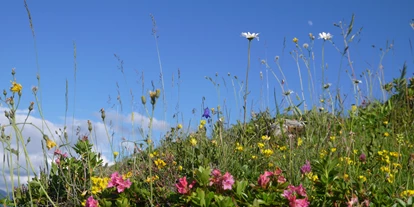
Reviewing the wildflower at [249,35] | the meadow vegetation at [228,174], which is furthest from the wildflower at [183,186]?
the wildflower at [249,35]

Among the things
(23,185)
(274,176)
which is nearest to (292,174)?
(274,176)

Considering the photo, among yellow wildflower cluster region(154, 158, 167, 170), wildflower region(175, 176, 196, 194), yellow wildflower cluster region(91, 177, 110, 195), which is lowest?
wildflower region(175, 176, 196, 194)

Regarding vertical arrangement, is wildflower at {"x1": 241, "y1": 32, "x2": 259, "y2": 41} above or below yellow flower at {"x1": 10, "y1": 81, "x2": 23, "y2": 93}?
above

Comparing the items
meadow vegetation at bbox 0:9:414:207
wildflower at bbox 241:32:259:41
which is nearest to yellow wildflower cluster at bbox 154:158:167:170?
meadow vegetation at bbox 0:9:414:207

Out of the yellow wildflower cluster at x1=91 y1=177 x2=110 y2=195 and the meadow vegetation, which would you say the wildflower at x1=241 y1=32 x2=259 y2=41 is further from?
the yellow wildflower cluster at x1=91 y1=177 x2=110 y2=195


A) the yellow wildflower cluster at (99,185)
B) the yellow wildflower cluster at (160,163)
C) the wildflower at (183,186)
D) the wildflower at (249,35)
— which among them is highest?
the wildflower at (249,35)

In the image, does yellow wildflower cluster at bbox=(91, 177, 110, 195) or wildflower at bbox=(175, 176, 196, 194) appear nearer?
wildflower at bbox=(175, 176, 196, 194)

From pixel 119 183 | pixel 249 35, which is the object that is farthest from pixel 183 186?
pixel 249 35

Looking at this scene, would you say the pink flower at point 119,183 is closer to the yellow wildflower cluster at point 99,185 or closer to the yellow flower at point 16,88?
the yellow wildflower cluster at point 99,185

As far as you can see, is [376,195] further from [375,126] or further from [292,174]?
[375,126]

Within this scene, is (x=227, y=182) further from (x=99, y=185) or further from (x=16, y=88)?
(x=16, y=88)

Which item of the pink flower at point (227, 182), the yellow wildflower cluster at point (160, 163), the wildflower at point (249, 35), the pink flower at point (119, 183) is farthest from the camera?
the wildflower at point (249, 35)

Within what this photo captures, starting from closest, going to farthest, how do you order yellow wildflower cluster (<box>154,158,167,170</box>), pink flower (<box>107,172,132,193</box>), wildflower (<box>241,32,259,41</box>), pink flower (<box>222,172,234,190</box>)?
1. pink flower (<box>222,172,234,190</box>)
2. pink flower (<box>107,172,132,193</box>)
3. yellow wildflower cluster (<box>154,158,167,170</box>)
4. wildflower (<box>241,32,259,41</box>)

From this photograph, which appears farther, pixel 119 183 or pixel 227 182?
pixel 119 183
